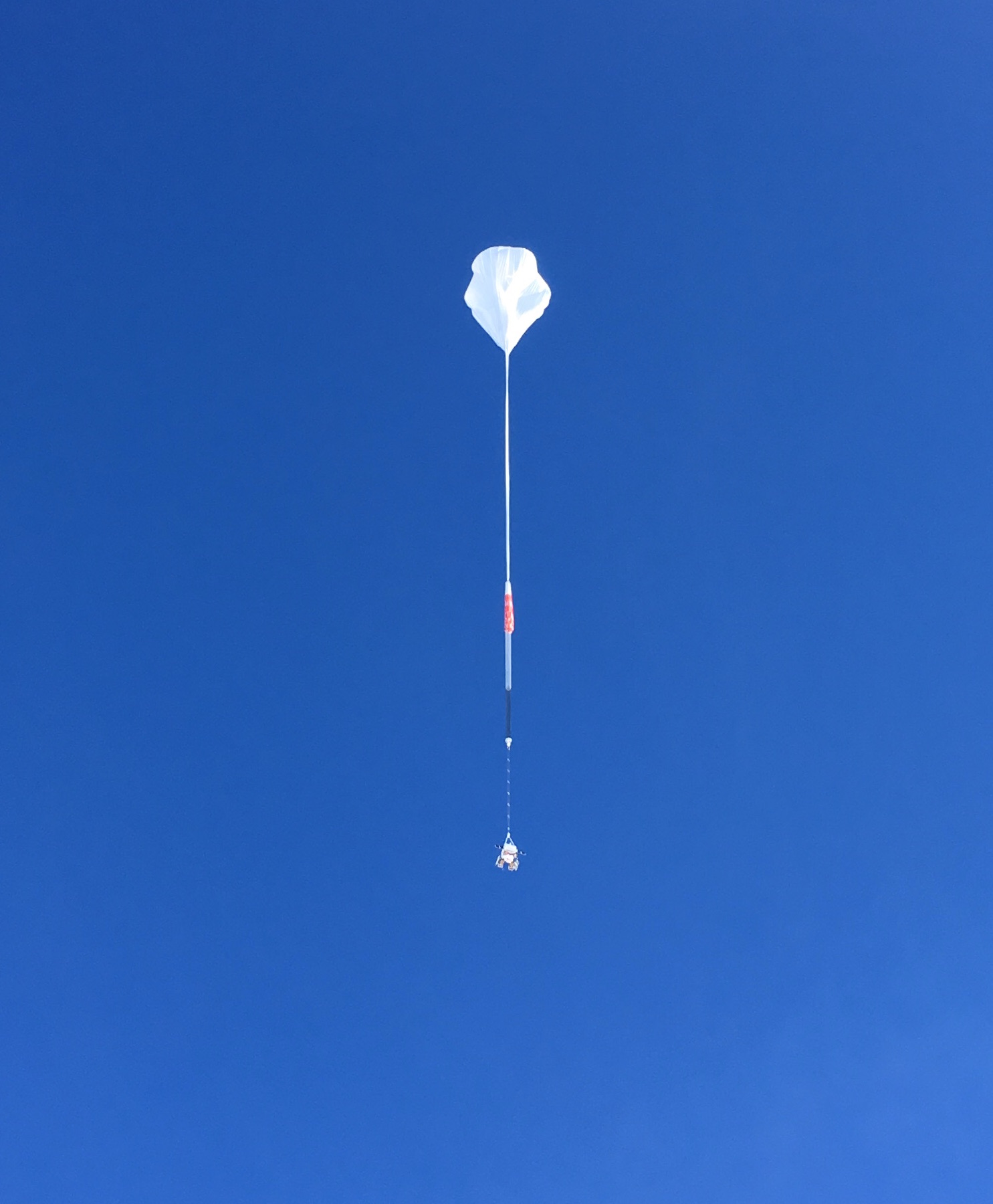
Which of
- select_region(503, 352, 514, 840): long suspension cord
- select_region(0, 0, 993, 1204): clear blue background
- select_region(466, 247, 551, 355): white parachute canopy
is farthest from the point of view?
select_region(0, 0, 993, 1204): clear blue background

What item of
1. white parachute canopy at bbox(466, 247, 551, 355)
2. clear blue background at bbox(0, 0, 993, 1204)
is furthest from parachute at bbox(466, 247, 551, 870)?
clear blue background at bbox(0, 0, 993, 1204)

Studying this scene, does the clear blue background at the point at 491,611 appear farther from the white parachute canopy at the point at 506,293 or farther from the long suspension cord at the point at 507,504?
the white parachute canopy at the point at 506,293

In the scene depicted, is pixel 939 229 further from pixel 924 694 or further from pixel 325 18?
pixel 325 18

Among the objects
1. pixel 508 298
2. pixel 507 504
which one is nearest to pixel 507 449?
pixel 507 504

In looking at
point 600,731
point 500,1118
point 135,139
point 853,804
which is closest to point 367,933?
point 500,1118

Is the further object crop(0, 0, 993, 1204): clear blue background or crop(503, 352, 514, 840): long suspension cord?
crop(0, 0, 993, 1204): clear blue background

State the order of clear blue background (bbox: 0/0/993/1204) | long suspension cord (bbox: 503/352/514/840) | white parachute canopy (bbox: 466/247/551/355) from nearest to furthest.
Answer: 1. white parachute canopy (bbox: 466/247/551/355)
2. long suspension cord (bbox: 503/352/514/840)
3. clear blue background (bbox: 0/0/993/1204)

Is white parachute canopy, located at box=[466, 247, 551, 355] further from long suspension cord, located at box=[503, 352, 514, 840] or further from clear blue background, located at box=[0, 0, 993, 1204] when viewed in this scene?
clear blue background, located at box=[0, 0, 993, 1204]
